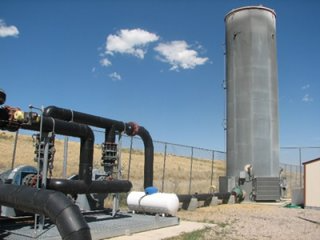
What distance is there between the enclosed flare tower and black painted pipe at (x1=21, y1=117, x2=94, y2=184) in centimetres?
1552

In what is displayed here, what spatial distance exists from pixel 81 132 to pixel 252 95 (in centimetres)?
1693

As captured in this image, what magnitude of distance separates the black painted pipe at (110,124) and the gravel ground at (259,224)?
8.31 feet

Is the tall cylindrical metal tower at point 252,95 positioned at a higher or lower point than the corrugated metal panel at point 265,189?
higher

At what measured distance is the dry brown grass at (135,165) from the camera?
106 feet

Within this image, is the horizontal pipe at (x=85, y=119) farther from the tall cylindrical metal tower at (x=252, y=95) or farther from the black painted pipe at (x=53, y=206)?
the tall cylindrical metal tower at (x=252, y=95)

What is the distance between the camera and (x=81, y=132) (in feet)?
40.1

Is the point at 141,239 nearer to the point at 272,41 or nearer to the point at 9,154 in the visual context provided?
the point at 272,41

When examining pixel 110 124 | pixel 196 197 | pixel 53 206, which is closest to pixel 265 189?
pixel 196 197

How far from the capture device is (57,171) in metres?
32.3

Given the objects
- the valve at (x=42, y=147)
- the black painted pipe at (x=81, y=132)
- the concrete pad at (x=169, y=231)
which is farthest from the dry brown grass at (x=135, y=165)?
the valve at (x=42, y=147)

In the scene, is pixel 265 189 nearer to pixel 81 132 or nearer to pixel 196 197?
pixel 196 197

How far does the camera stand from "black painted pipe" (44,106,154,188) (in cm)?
1249

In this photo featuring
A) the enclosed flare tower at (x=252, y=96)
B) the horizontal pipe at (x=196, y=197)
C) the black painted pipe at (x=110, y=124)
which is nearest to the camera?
the black painted pipe at (x=110, y=124)

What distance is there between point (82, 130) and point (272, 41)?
19485 millimetres
